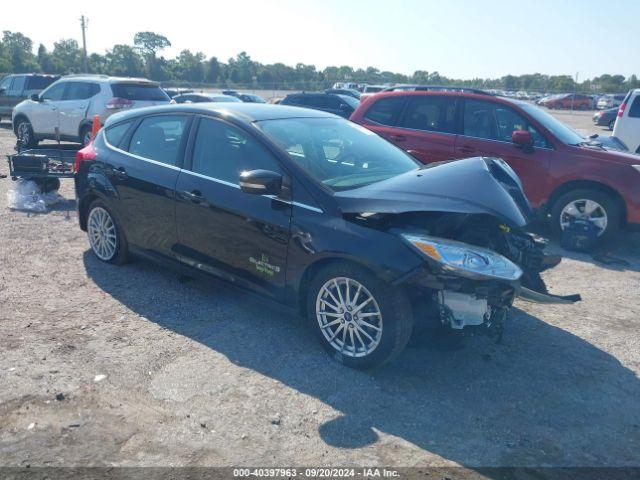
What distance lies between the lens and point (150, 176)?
16.7ft

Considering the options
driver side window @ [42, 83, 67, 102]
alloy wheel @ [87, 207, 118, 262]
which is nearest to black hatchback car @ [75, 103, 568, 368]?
alloy wheel @ [87, 207, 118, 262]

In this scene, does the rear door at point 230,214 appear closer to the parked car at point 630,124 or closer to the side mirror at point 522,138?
the side mirror at point 522,138

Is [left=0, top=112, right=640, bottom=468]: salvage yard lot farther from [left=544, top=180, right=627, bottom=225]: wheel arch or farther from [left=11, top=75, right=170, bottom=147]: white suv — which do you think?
[left=11, top=75, right=170, bottom=147]: white suv

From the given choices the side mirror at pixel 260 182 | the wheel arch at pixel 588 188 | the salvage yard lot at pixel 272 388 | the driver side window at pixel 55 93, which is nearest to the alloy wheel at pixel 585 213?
the wheel arch at pixel 588 188

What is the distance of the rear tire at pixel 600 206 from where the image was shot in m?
7.00

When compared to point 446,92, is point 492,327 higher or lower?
lower

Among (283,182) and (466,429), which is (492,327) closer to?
(466,429)

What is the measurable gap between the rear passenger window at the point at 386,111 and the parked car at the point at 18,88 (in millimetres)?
15490

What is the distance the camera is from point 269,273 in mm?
4270

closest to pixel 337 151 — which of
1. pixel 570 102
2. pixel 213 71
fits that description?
pixel 570 102

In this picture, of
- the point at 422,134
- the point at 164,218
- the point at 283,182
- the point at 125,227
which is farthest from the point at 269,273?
the point at 422,134

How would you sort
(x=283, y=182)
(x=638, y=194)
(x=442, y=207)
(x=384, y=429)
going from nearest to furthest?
(x=384, y=429), (x=442, y=207), (x=283, y=182), (x=638, y=194)

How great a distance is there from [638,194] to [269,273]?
16.3 feet

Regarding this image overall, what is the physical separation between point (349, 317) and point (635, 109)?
11.5 m
